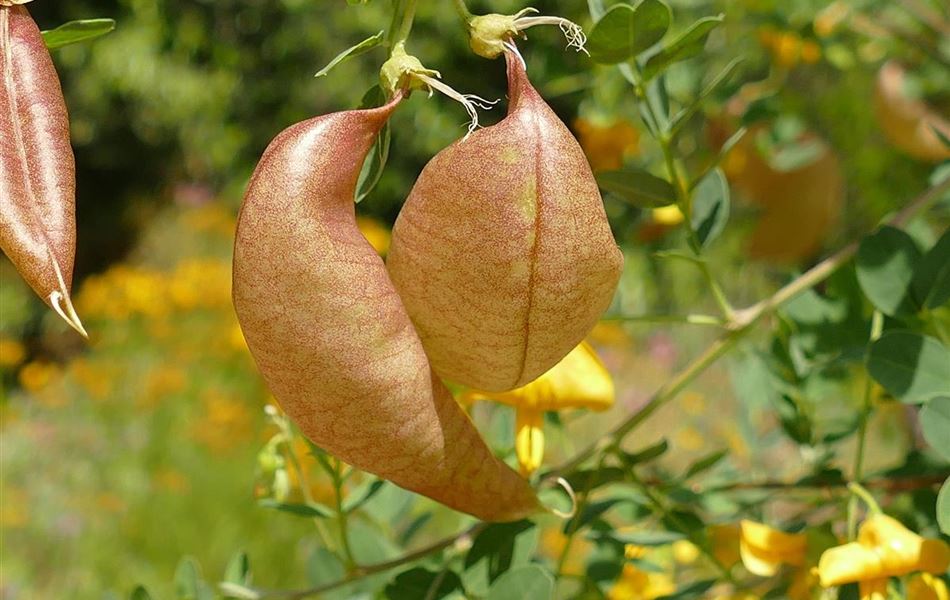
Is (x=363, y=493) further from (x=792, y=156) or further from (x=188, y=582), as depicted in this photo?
(x=792, y=156)

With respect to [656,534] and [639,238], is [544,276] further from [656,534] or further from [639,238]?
[639,238]

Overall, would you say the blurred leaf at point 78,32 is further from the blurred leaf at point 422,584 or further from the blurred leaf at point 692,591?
the blurred leaf at point 692,591

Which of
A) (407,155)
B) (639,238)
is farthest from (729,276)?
(639,238)

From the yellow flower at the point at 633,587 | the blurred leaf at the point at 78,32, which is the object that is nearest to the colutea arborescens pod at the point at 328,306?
the blurred leaf at the point at 78,32

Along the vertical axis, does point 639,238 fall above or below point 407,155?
above

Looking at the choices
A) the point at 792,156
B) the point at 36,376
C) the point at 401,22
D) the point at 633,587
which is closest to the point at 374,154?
the point at 401,22

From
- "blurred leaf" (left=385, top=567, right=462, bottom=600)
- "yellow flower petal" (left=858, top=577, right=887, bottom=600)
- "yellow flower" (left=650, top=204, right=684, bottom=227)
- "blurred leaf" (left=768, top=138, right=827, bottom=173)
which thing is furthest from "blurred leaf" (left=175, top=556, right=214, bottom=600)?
"blurred leaf" (left=768, top=138, right=827, bottom=173)
